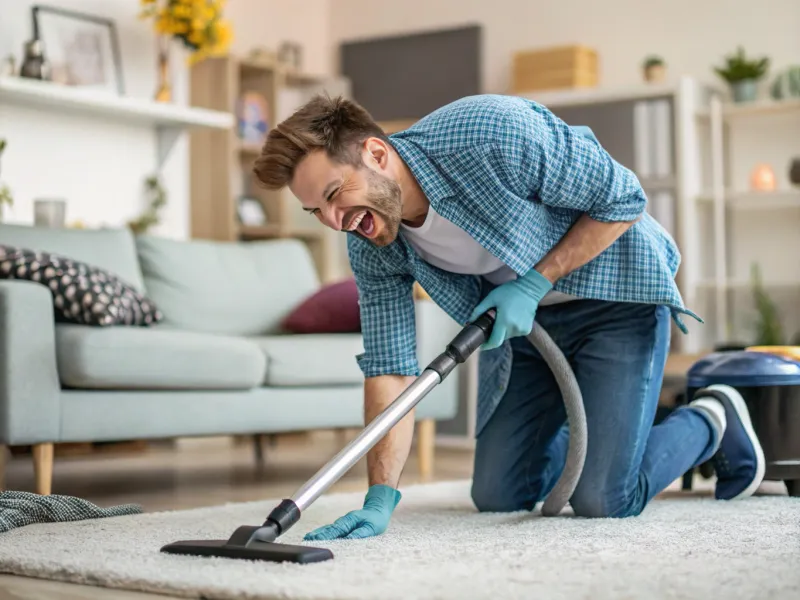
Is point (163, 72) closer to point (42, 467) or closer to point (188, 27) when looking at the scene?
point (188, 27)

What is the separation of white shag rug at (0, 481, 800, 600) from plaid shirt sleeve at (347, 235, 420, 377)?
11.7 inches

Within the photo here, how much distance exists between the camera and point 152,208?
15.9 ft

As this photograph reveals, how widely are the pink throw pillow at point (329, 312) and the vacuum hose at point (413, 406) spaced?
1573mm

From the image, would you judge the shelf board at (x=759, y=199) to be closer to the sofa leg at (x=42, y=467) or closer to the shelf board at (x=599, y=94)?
the shelf board at (x=599, y=94)

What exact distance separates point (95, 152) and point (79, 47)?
42cm

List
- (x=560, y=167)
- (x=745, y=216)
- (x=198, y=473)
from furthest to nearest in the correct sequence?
(x=745, y=216), (x=198, y=473), (x=560, y=167)

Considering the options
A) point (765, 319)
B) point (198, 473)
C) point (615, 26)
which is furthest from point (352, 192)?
point (615, 26)

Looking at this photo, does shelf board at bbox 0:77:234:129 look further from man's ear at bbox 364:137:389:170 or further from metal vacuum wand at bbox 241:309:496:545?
metal vacuum wand at bbox 241:309:496:545

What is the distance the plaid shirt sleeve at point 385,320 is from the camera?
6.98ft

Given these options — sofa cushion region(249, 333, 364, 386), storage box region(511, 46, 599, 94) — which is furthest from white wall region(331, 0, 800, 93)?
sofa cushion region(249, 333, 364, 386)

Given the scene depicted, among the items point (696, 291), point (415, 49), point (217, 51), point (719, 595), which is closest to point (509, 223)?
point (719, 595)

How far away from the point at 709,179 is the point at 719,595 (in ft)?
15.2

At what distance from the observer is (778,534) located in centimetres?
196

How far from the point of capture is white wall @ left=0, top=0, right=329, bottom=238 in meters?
4.39
